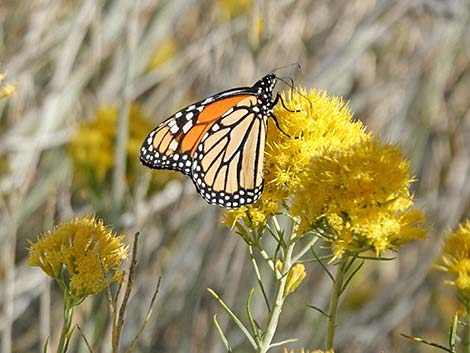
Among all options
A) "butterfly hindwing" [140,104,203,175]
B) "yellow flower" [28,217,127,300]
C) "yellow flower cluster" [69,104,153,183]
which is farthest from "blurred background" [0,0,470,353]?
"yellow flower" [28,217,127,300]

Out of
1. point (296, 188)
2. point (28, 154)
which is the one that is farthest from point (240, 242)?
point (296, 188)

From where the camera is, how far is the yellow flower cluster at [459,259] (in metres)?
1.43

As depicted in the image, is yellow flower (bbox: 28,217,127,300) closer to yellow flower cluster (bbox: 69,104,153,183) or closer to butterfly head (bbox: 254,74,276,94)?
butterfly head (bbox: 254,74,276,94)

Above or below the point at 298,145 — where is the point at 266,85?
above

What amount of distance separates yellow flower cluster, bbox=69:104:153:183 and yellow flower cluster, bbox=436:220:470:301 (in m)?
1.71

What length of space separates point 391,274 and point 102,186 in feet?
6.37

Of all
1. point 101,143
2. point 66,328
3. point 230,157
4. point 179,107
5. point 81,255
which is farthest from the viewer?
point 179,107

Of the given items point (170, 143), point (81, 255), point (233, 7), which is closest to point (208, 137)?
point (170, 143)

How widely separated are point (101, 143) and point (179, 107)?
2.77ft

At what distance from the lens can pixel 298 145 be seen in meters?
1.46

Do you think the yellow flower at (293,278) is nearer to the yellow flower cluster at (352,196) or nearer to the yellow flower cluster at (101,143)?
the yellow flower cluster at (352,196)

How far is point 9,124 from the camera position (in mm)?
3758

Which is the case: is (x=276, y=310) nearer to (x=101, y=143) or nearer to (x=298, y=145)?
(x=298, y=145)

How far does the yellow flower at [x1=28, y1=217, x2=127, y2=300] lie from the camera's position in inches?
52.5
